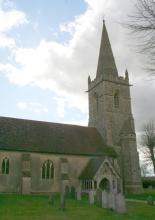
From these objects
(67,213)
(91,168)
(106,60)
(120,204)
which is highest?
(106,60)

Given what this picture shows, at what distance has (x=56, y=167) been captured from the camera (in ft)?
101

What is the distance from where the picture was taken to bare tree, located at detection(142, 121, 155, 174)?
151 ft

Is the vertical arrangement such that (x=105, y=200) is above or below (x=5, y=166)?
below

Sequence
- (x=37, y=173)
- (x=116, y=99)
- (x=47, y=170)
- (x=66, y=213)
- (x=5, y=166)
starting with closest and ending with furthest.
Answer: (x=66, y=213) → (x=5, y=166) → (x=37, y=173) → (x=47, y=170) → (x=116, y=99)

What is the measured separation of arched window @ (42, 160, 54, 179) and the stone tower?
8941 mm

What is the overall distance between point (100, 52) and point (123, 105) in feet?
30.7

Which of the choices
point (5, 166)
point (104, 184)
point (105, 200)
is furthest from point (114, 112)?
point (105, 200)

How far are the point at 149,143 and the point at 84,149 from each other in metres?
17.9

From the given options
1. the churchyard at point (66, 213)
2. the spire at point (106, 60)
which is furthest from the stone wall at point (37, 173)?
the spire at point (106, 60)

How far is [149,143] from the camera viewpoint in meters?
46.7

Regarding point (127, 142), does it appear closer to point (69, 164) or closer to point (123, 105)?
point (123, 105)

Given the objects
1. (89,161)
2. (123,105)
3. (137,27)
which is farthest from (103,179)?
(137,27)

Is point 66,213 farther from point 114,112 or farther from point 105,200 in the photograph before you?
point 114,112

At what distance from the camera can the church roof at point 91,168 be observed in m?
29.3
